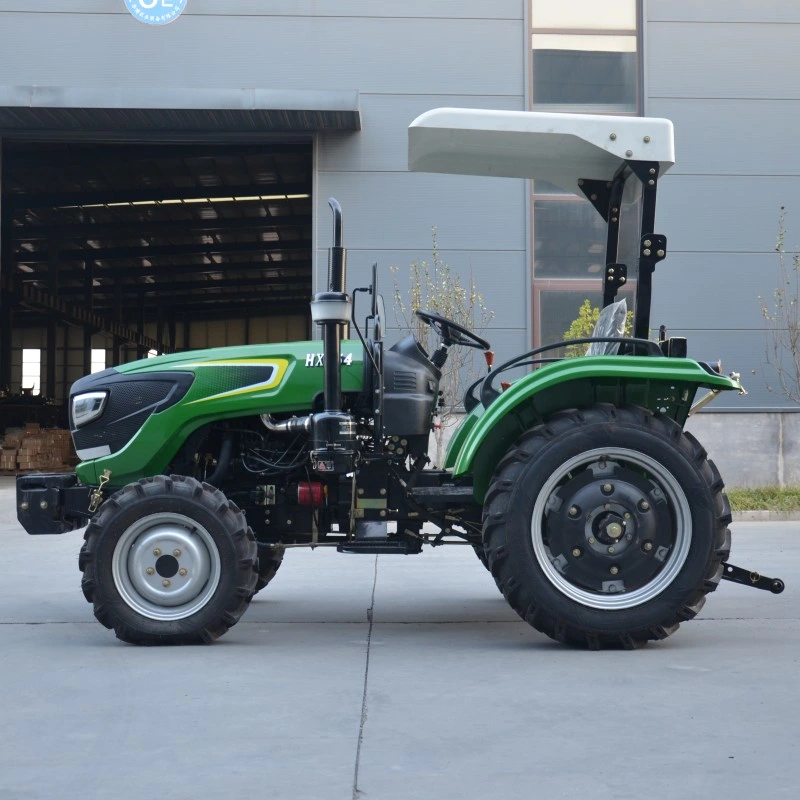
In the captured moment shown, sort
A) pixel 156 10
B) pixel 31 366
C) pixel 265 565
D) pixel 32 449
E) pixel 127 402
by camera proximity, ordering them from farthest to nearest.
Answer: pixel 31 366, pixel 32 449, pixel 156 10, pixel 265 565, pixel 127 402

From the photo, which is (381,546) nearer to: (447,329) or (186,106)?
(447,329)

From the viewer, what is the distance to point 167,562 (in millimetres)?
4922

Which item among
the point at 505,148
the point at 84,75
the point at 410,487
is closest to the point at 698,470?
the point at 410,487

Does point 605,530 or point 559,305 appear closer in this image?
point 605,530

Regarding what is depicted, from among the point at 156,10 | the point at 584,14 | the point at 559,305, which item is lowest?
the point at 559,305

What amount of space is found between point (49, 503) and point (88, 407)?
49cm

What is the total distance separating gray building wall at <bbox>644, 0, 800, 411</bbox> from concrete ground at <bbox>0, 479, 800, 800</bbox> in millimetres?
9678

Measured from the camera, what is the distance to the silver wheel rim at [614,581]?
4793 millimetres

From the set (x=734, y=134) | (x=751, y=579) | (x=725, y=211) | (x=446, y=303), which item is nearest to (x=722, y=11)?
(x=734, y=134)

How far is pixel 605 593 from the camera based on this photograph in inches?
190

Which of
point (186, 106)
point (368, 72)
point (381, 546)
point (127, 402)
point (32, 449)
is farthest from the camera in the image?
point (32, 449)

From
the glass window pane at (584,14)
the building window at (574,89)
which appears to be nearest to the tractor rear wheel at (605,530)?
the building window at (574,89)

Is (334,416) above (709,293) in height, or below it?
below

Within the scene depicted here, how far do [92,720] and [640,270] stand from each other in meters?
3.17
